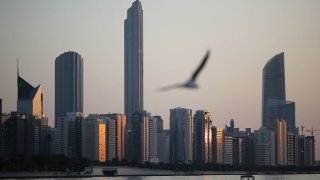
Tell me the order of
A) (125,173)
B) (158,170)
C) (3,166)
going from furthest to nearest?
(158,170), (125,173), (3,166)

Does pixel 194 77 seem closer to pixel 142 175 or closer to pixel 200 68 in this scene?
pixel 200 68

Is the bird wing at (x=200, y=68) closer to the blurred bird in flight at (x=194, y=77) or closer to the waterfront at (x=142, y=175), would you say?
the blurred bird in flight at (x=194, y=77)

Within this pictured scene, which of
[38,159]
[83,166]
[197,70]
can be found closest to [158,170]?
[83,166]

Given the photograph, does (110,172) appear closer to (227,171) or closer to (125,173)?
(125,173)

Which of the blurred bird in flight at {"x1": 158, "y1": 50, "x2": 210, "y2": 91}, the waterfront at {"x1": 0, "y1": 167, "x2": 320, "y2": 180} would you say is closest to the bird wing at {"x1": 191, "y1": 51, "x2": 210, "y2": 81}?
the blurred bird in flight at {"x1": 158, "y1": 50, "x2": 210, "y2": 91}

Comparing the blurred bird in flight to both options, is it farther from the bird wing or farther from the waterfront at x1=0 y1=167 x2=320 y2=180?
the waterfront at x1=0 y1=167 x2=320 y2=180

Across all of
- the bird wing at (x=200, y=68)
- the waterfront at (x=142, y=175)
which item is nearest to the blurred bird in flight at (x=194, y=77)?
the bird wing at (x=200, y=68)

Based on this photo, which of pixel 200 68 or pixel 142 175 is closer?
pixel 200 68

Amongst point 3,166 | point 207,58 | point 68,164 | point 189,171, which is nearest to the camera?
point 207,58

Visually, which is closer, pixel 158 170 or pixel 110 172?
pixel 110 172

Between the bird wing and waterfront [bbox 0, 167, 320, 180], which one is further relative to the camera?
waterfront [bbox 0, 167, 320, 180]

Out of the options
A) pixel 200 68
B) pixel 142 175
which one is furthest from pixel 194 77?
pixel 142 175
